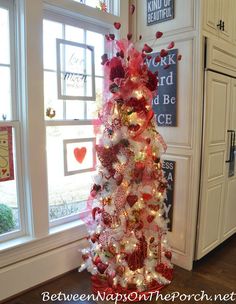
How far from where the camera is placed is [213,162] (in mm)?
2523

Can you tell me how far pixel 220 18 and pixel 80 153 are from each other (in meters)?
1.73

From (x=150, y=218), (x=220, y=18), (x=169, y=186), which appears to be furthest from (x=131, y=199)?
(x=220, y=18)

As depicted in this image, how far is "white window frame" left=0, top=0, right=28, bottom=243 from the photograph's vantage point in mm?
2057

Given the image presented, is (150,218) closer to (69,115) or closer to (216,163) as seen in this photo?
(216,163)

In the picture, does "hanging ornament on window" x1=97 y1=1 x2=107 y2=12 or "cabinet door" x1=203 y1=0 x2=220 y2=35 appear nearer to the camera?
"cabinet door" x1=203 y1=0 x2=220 y2=35

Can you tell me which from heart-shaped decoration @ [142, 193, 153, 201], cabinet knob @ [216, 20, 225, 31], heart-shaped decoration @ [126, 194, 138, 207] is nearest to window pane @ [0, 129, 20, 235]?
heart-shaped decoration @ [126, 194, 138, 207]

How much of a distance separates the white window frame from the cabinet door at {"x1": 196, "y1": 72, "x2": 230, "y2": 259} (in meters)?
1.52

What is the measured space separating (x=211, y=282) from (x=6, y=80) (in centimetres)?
231

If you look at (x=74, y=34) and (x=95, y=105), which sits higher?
(x=74, y=34)

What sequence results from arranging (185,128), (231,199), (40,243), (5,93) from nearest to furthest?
(5,93) → (40,243) → (185,128) → (231,199)

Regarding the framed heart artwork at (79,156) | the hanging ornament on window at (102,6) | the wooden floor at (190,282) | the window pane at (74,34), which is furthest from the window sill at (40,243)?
the hanging ornament on window at (102,6)

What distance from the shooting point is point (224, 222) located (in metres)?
2.80

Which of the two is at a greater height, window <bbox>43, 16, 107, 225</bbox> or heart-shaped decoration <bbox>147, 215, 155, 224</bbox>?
window <bbox>43, 16, 107, 225</bbox>

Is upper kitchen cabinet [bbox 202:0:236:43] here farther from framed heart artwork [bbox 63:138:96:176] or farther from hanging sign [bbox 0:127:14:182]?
hanging sign [bbox 0:127:14:182]
